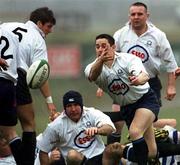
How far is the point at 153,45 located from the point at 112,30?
18896 mm

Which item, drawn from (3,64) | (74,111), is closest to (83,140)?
(74,111)

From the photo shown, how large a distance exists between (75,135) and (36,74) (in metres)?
1.01

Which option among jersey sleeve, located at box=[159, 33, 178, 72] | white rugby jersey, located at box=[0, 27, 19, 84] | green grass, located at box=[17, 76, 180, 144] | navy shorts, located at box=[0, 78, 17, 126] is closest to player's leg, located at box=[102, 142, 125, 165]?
navy shorts, located at box=[0, 78, 17, 126]

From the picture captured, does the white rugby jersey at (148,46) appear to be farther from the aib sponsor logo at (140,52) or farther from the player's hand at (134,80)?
the player's hand at (134,80)

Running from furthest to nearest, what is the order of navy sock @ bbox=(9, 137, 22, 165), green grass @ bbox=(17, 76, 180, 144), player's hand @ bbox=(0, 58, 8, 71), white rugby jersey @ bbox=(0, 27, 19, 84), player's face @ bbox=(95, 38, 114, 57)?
green grass @ bbox=(17, 76, 180, 144) → player's face @ bbox=(95, 38, 114, 57) → navy sock @ bbox=(9, 137, 22, 165) → white rugby jersey @ bbox=(0, 27, 19, 84) → player's hand @ bbox=(0, 58, 8, 71)

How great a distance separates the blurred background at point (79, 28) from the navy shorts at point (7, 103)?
1239 centimetres

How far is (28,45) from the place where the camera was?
38.2 feet

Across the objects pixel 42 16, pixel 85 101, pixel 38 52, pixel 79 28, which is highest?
pixel 42 16

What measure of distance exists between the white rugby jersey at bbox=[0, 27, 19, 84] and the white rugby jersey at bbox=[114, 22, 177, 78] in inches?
104

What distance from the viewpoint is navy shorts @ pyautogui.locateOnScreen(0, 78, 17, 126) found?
10477 millimetres

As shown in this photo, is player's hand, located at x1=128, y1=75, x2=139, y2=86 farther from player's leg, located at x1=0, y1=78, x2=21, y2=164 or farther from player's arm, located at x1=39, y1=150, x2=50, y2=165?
player's arm, located at x1=39, y1=150, x2=50, y2=165

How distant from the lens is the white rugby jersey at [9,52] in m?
10.4

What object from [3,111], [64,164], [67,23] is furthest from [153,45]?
[67,23]

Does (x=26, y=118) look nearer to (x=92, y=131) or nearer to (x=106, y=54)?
(x=92, y=131)
